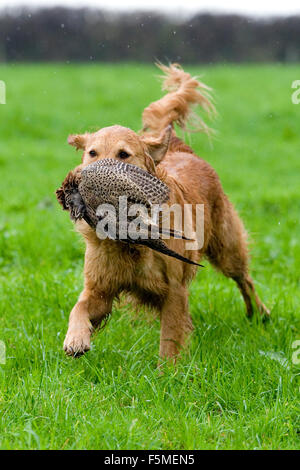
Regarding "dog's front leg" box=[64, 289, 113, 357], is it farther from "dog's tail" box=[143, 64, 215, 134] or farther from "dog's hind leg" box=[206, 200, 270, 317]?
"dog's tail" box=[143, 64, 215, 134]

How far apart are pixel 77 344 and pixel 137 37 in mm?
19010

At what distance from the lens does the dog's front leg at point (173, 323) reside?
3926mm

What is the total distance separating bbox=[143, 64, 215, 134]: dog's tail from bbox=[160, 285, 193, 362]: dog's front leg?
4.93 ft

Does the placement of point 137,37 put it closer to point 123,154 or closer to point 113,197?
point 123,154

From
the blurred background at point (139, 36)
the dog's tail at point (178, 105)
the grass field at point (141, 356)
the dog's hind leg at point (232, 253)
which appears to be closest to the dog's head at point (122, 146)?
the grass field at point (141, 356)

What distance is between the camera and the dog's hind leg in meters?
5.03

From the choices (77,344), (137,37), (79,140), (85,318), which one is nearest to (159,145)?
(79,140)

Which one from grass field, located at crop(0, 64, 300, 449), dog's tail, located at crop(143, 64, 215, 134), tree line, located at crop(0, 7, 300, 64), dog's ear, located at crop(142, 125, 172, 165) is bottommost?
grass field, located at crop(0, 64, 300, 449)

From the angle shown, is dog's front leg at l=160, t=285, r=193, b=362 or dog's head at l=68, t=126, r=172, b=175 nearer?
dog's head at l=68, t=126, r=172, b=175

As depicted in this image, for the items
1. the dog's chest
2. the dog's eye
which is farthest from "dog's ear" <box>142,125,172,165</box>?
the dog's chest

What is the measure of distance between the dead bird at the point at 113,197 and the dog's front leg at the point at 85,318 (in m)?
0.56

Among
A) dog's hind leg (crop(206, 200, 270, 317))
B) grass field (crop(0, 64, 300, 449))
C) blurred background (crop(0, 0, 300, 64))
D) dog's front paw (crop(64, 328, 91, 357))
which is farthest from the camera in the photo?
blurred background (crop(0, 0, 300, 64))

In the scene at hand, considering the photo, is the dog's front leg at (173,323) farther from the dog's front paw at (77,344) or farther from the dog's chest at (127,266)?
the dog's front paw at (77,344)
